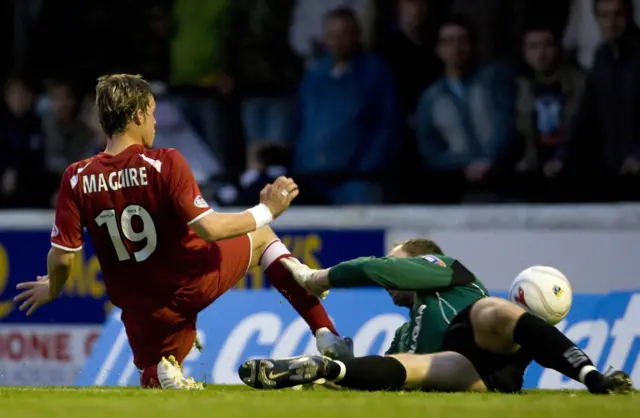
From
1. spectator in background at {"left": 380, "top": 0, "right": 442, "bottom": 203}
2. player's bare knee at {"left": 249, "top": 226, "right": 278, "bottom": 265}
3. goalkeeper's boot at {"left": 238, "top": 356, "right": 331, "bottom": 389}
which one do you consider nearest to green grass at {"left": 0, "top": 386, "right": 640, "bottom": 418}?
goalkeeper's boot at {"left": 238, "top": 356, "right": 331, "bottom": 389}

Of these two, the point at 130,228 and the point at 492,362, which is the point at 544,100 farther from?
the point at 130,228

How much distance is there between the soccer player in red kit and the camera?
7.46 meters

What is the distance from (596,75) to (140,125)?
5.25 m

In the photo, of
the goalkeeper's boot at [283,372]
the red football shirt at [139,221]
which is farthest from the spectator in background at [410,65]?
the goalkeeper's boot at [283,372]

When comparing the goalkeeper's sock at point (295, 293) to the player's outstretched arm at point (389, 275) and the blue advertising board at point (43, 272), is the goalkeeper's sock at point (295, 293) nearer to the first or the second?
the player's outstretched arm at point (389, 275)

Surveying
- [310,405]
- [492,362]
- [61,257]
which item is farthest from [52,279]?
[492,362]

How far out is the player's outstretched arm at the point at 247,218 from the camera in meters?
7.34

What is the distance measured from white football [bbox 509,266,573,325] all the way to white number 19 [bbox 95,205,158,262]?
1.91 metres

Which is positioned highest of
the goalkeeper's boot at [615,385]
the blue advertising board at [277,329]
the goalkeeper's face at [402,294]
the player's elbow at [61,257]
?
the player's elbow at [61,257]

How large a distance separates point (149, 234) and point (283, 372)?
117 centimetres

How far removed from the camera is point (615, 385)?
6.71m

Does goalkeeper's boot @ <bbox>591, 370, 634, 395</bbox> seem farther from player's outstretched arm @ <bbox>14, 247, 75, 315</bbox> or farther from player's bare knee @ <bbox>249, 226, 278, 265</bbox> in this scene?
player's outstretched arm @ <bbox>14, 247, 75, 315</bbox>

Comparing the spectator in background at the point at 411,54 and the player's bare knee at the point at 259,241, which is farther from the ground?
the spectator in background at the point at 411,54

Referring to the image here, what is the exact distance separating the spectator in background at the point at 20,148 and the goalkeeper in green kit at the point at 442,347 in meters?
6.64
